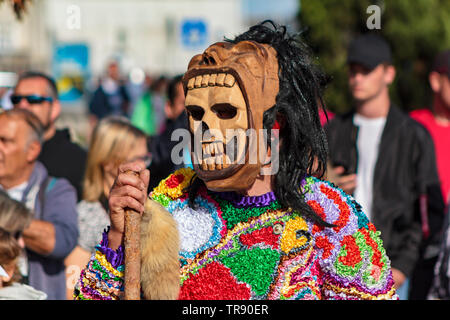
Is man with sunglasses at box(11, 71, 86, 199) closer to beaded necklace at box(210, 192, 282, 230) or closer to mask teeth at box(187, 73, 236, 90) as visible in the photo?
beaded necklace at box(210, 192, 282, 230)

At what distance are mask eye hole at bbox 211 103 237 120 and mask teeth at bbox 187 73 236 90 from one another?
0.07m

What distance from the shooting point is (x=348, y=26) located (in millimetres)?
12695

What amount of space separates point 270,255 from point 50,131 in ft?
10.3

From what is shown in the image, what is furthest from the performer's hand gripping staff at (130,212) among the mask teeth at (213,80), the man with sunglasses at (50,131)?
the man with sunglasses at (50,131)

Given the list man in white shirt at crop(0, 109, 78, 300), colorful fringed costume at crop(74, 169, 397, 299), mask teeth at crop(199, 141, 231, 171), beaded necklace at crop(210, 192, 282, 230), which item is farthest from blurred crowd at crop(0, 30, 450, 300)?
mask teeth at crop(199, 141, 231, 171)

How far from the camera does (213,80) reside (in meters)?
2.27

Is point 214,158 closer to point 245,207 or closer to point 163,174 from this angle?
point 245,207

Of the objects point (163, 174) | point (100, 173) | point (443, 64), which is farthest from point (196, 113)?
point (443, 64)

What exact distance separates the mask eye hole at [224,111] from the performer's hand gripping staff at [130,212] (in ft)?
0.96

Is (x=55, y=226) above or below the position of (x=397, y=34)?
below

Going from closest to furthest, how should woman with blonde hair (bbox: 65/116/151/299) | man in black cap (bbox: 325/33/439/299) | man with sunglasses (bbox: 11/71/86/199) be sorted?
woman with blonde hair (bbox: 65/116/151/299) < man in black cap (bbox: 325/33/439/299) < man with sunglasses (bbox: 11/71/86/199)

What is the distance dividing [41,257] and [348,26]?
383 inches

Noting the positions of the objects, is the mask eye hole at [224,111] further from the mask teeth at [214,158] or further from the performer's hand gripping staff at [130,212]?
the performer's hand gripping staff at [130,212]

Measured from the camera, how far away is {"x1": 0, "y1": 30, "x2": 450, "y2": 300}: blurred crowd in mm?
3941
